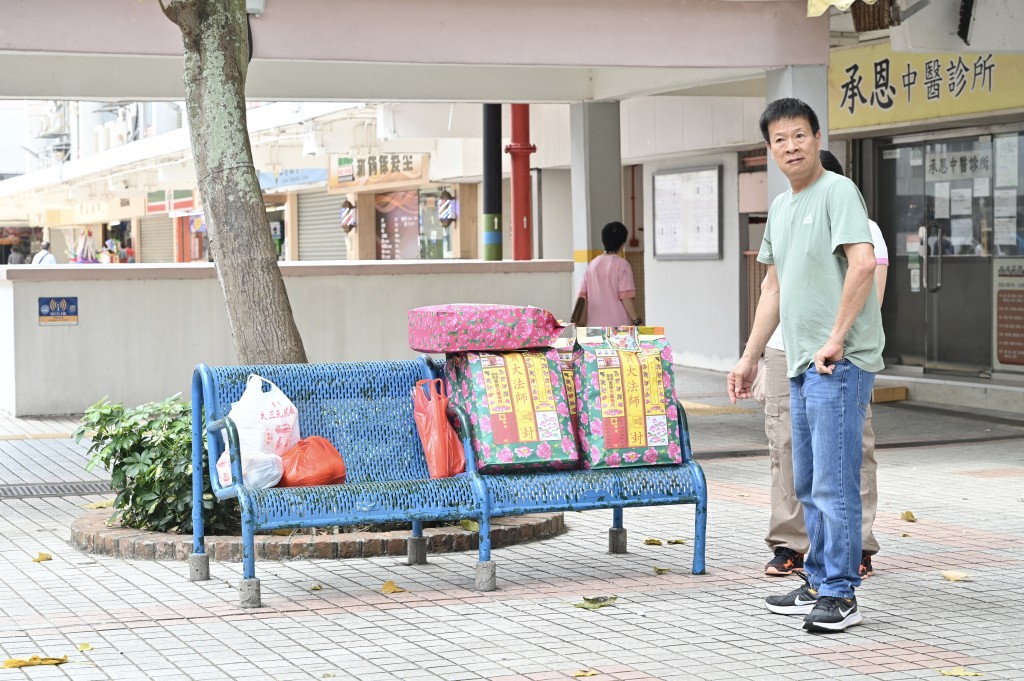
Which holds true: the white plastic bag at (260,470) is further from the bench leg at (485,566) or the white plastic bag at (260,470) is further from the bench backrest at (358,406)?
the bench leg at (485,566)

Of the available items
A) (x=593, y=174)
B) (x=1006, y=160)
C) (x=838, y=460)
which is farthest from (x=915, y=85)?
(x=838, y=460)

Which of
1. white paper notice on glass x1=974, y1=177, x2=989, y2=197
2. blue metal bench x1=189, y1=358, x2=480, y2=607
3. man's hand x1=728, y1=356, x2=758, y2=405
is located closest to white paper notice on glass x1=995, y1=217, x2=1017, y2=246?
white paper notice on glass x1=974, y1=177, x2=989, y2=197

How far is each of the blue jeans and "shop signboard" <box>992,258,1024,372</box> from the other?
910 centimetres

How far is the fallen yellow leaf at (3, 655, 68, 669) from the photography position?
5.34 meters

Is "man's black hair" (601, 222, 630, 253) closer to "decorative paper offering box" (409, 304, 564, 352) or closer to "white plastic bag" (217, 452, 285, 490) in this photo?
"decorative paper offering box" (409, 304, 564, 352)

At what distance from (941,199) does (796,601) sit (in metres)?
9.91

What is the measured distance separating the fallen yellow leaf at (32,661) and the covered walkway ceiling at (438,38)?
5900 mm

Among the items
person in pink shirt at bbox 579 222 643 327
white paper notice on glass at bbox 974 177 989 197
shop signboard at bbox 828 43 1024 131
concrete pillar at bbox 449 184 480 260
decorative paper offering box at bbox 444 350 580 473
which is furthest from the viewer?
concrete pillar at bbox 449 184 480 260

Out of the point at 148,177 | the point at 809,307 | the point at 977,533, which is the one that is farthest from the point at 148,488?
the point at 148,177

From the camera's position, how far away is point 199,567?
688cm

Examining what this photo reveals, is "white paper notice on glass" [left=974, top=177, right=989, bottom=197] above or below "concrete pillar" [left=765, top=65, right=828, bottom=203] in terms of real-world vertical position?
below

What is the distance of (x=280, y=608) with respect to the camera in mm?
6312

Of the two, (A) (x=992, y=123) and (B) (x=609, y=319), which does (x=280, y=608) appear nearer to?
(B) (x=609, y=319)

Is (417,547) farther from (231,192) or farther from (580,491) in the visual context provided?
(231,192)
